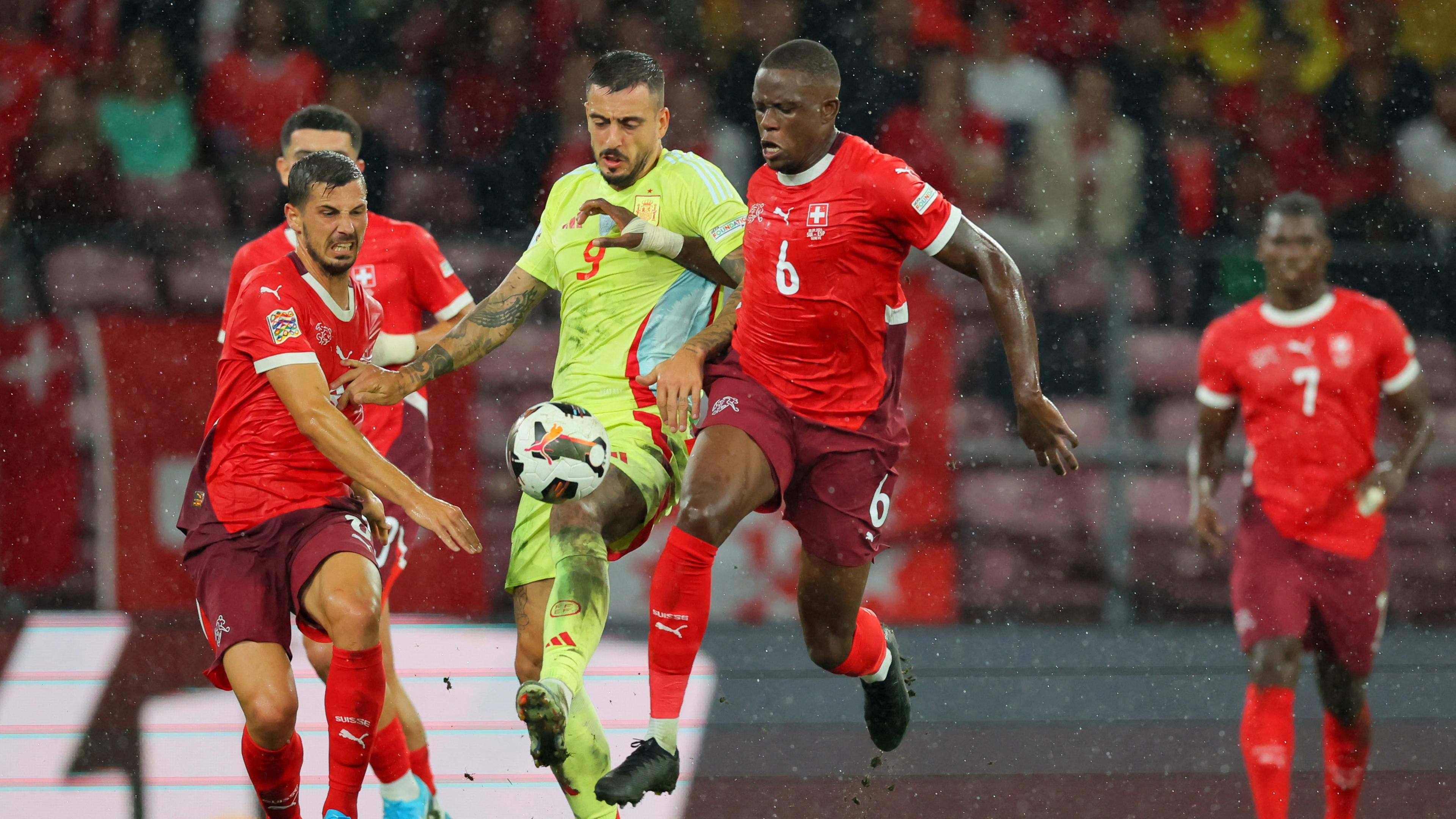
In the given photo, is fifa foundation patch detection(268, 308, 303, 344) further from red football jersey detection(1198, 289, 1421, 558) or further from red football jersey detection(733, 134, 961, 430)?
red football jersey detection(1198, 289, 1421, 558)

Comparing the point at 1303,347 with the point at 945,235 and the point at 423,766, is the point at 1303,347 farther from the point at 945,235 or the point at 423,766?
the point at 423,766

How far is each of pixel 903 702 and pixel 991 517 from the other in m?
2.21

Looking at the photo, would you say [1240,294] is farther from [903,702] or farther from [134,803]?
[134,803]

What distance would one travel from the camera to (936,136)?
321 inches

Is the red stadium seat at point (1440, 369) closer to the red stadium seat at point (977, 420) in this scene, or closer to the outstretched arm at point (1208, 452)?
the red stadium seat at point (977, 420)

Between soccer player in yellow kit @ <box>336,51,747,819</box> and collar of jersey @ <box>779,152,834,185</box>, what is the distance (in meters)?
0.23

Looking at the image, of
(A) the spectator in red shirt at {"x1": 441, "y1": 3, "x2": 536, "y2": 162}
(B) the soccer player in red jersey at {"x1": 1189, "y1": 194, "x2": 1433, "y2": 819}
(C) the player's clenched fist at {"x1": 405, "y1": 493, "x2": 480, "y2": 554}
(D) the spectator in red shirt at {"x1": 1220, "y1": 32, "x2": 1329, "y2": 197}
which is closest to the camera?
(C) the player's clenched fist at {"x1": 405, "y1": 493, "x2": 480, "y2": 554}

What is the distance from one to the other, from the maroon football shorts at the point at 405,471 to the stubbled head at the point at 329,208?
1155 mm

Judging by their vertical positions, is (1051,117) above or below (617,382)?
above

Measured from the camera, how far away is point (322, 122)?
521 cm

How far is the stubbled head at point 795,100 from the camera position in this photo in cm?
411

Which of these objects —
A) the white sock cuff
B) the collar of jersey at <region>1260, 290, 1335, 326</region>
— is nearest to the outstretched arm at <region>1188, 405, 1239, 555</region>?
the collar of jersey at <region>1260, 290, 1335, 326</region>

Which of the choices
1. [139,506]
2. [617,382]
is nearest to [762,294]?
[617,382]

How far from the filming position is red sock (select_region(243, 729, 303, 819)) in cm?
406
